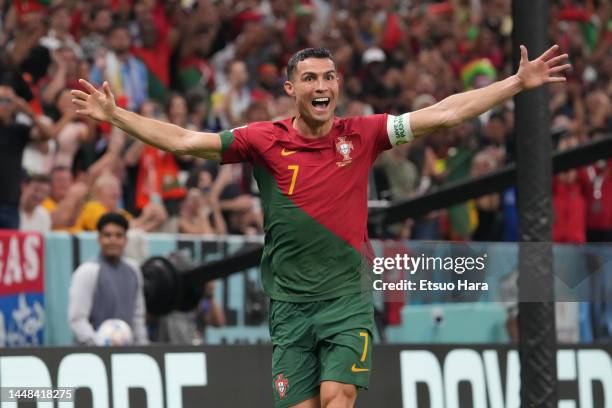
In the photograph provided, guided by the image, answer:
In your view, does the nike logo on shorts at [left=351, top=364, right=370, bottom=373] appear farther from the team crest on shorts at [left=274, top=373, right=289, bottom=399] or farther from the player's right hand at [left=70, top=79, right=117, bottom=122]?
the player's right hand at [left=70, top=79, right=117, bottom=122]

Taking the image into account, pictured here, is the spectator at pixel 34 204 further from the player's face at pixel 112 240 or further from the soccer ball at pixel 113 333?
the soccer ball at pixel 113 333

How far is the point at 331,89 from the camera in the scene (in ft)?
23.0

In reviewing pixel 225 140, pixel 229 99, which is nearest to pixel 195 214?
pixel 229 99

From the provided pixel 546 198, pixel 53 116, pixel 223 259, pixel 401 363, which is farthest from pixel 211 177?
pixel 546 198

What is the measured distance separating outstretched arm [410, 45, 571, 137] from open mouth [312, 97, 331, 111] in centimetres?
48

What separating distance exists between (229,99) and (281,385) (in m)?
9.09

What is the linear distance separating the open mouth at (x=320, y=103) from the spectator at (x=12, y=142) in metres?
5.69

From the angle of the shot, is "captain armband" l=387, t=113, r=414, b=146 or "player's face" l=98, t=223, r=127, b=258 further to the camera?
"player's face" l=98, t=223, r=127, b=258

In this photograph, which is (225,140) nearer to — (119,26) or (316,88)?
(316,88)

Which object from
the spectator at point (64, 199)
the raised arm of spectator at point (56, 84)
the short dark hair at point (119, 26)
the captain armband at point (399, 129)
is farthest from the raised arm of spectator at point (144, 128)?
the short dark hair at point (119, 26)

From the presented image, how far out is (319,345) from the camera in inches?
277

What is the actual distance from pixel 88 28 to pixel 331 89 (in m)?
8.75

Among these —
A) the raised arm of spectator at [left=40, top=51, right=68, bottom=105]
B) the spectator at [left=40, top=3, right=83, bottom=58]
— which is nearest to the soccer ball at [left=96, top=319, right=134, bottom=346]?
the raised arm of spectator at [left=40, top=51, right=68, bottom=105]

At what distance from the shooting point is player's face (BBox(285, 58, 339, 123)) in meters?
6.97
